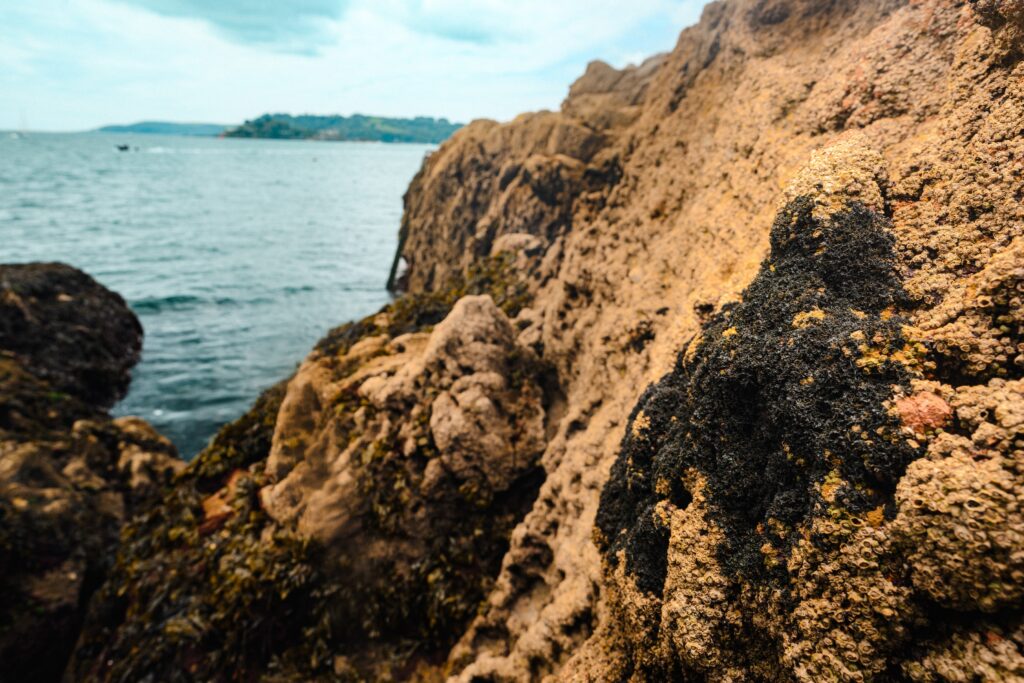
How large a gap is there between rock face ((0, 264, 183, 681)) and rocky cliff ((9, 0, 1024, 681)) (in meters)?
1.73

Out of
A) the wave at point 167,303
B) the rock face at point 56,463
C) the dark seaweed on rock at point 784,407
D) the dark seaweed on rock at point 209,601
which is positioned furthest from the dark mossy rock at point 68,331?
the dark seaweed on rock at point 784,407

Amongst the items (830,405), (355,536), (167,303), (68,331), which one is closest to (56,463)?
(355,536)

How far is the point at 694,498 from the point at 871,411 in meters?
1.24

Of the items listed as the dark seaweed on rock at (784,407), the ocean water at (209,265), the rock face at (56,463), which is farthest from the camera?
the ocean water at (209,265)

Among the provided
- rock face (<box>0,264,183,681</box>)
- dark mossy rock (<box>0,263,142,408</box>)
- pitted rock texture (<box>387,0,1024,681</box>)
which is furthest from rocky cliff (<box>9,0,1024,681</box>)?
dark mossy rock (<box>0,263,142,408</box>)

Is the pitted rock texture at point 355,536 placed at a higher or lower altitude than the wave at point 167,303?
higher

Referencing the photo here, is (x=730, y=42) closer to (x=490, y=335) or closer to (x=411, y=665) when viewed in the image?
(x=490, y=335)

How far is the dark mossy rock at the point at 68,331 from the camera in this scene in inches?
727

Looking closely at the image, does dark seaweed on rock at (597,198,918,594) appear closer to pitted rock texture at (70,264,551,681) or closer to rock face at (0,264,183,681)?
pitted rock texture at (70,264,551,681)

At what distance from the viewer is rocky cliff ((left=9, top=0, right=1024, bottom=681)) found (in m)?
2.37

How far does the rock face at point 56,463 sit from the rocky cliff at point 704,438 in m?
1.73

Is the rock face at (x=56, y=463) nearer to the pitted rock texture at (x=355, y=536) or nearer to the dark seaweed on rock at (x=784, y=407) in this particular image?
the pitted rock texture at (x=355, y=536)

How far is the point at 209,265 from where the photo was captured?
3778 cm

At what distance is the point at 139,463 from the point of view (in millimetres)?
13438
